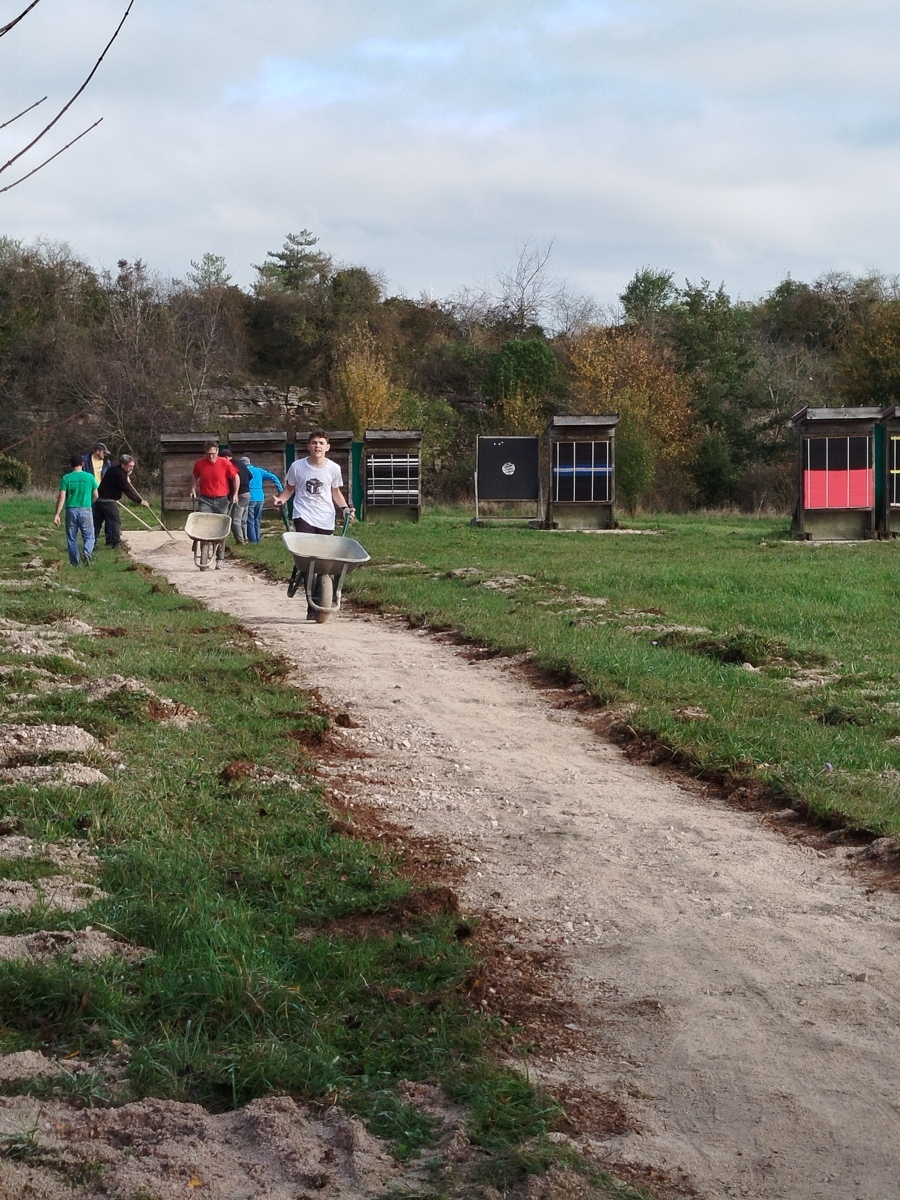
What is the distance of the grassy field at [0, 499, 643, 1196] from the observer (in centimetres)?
359

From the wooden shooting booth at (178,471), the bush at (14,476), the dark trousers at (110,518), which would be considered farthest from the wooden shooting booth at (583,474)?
the bush at (14,476)

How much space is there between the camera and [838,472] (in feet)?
Result: 95.9

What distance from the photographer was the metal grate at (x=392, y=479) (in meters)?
36.5

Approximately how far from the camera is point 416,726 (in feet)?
28.5

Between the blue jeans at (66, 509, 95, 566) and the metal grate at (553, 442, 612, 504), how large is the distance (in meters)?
14.8

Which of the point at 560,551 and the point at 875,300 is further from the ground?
the point at 875,300

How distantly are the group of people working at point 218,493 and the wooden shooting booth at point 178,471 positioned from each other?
8085 mm

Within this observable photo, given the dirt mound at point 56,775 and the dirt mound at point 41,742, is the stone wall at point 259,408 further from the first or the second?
the dirt mound at point 56,775

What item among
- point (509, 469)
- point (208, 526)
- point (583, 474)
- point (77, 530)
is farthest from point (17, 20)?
point (509, 469)

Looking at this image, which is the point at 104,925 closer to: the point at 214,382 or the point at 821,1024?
the point at 821,1024

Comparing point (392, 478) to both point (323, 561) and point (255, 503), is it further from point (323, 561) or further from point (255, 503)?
point (323, 561)

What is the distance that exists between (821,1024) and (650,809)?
8.94ft

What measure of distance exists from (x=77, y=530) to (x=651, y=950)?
1798 cm

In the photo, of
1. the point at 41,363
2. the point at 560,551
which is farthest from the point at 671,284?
the point at 560,551
